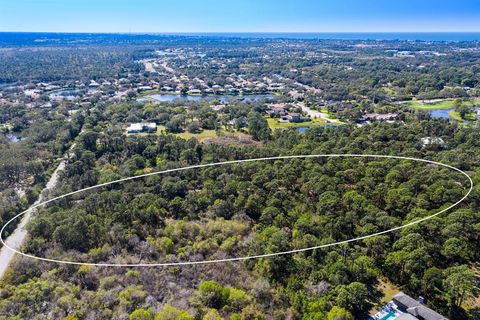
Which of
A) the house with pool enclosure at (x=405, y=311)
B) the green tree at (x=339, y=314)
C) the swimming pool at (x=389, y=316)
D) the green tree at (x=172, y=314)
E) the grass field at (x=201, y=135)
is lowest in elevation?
the grass field at (x=201, y=135)

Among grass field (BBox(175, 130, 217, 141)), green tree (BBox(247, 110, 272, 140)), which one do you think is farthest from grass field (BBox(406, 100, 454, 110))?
grass field (BBox(175, 130, 217, 141))

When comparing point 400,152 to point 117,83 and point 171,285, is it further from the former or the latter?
point 117,83

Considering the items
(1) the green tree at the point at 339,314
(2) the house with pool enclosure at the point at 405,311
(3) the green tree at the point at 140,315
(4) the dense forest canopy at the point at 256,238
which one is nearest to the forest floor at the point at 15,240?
(4) the dense forest canopy at the point at 256,238

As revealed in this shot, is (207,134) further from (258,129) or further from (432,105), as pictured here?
(432,105)

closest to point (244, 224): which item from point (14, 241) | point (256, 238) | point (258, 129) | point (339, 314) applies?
point (256, 238)

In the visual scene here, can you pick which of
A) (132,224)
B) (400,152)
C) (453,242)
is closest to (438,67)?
(400,152)

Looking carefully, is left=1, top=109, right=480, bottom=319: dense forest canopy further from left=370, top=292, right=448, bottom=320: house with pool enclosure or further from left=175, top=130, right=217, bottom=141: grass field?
left=175, top=130, right=217, bottom=141: grass field

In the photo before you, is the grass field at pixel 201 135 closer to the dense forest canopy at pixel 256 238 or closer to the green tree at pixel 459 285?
the dense forest canopy at pixel 256 238

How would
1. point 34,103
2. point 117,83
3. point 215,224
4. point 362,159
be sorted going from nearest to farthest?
point 215,224 → point 362,159 → point 34,103 → point 117,83

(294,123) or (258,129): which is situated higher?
(258,129)

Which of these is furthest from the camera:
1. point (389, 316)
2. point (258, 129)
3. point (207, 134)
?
point (207, 134)

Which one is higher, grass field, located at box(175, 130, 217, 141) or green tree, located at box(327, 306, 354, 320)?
green tree, located at box(327, 306, 354, 320)
